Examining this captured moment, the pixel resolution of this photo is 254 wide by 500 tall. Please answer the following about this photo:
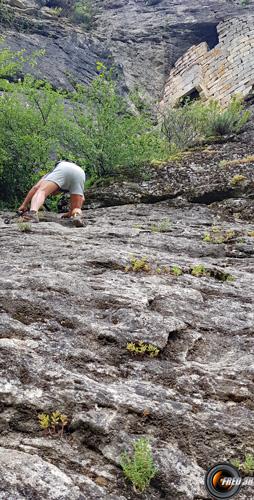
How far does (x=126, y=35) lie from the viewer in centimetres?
2591

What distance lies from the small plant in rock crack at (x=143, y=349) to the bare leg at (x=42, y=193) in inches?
156

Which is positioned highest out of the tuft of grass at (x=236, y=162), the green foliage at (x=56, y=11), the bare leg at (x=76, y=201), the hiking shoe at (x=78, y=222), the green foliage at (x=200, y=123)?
the green foliage at (x=56, y=11)

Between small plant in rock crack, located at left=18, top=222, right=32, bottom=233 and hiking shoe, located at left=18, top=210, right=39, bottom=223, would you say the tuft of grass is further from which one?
small plant in rock crack, located at left=18, top=222, right=32, bottom=233

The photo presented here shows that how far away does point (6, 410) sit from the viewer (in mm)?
3105

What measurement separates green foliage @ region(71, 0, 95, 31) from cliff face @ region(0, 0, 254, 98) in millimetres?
340

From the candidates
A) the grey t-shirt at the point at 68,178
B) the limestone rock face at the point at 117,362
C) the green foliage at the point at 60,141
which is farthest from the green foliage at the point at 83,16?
the limestone rock face at the point at 117,362

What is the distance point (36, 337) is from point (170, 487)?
4.69ft

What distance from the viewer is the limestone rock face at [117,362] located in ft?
9.29

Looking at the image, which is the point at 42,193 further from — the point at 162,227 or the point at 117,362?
the point at 117,362

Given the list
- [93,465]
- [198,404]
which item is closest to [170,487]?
[93,465]

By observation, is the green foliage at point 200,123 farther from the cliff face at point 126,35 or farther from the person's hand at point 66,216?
the cliff face at point 126,35

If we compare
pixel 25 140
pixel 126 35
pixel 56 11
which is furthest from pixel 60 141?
pixel 56 11

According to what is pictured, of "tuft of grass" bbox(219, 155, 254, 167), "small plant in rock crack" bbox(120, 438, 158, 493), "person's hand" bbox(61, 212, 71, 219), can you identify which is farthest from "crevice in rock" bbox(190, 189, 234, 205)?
"small plant in rock crack" bbox(120, 438, 158, 493)

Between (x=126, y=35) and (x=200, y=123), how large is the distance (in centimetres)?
1439
